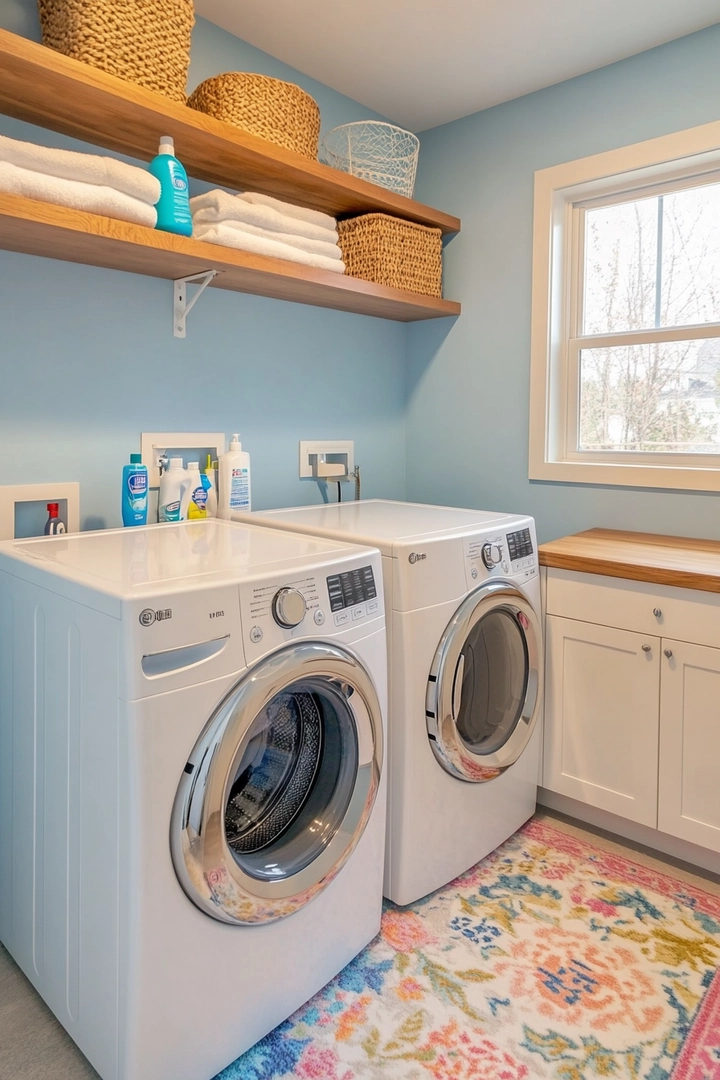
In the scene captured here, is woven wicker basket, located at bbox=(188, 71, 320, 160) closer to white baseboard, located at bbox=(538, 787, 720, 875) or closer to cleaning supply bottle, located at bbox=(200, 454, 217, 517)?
cleaning supply bottle, located at bbox=(200, 454, 217, 517)

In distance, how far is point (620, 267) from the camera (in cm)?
241

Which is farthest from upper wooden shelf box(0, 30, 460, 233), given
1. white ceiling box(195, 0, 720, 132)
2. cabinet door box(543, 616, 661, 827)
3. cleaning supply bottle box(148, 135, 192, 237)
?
cabinet door box(543, 616, 661, 827)

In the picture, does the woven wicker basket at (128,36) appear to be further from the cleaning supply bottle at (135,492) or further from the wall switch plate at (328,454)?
the wall switch plate at (328,454)

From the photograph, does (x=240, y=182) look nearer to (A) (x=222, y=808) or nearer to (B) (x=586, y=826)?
(A) (x=222, y=808)

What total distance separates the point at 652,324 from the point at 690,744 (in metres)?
1.38

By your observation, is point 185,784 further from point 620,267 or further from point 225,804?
point 620,267

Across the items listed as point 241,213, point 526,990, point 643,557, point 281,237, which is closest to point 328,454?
point 281,237

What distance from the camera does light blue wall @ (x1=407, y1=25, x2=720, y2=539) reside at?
2170mm

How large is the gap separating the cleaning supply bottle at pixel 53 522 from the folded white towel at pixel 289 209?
0.94 meters

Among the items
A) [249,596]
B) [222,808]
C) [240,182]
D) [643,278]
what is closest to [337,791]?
[222,808]

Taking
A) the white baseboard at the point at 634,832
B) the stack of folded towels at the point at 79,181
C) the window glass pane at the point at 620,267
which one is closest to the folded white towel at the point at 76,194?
the stack of folded towels at the point at 79,181

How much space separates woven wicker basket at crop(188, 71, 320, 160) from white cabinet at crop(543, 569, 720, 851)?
143 centimetres

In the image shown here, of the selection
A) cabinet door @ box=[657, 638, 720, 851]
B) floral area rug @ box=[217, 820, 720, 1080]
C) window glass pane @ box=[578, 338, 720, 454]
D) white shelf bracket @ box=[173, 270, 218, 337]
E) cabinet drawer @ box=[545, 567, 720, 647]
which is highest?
white shelf bracket @ box=[173, 270, 218, 337]

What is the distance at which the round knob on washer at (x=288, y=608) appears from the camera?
4.11 ft
